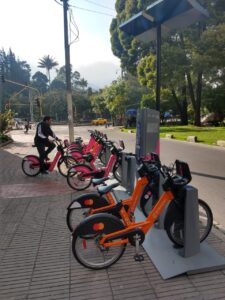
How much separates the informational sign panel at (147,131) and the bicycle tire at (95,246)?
2.94 metres

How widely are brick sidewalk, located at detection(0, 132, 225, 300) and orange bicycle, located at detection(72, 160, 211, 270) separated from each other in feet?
0.49

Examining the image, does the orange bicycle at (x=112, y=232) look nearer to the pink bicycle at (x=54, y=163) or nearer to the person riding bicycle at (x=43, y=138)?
the pink bicycle at (x=54, y=163)

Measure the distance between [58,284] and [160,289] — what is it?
105cm

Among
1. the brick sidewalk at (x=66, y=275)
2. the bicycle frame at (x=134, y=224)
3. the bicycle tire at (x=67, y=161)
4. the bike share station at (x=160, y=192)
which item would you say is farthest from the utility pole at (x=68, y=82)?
the bicycle frame at (x=134, y=224)

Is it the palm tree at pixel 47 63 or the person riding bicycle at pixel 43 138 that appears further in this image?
the palm tree at pixel 47 63

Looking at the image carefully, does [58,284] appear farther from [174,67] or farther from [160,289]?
[174,67]

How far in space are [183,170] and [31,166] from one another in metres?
6.04

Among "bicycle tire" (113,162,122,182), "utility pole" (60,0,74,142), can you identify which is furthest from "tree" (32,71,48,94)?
"bicycle tire" (113,162,122,182)

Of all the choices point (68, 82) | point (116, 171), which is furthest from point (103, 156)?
point (68, 82)

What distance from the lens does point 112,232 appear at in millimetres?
3625

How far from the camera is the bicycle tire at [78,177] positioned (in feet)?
23.3

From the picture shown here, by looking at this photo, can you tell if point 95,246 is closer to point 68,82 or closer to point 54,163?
point 54,163

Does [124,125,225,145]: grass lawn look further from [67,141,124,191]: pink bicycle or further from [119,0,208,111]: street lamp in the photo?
[67,141,124,191]: pink bicycle

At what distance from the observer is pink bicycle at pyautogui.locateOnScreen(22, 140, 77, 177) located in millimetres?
8664
